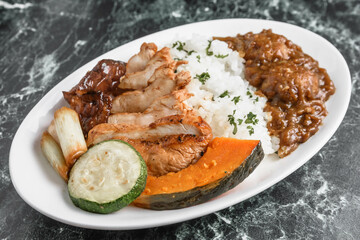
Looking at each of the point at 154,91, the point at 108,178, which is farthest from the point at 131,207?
the point at 154,91

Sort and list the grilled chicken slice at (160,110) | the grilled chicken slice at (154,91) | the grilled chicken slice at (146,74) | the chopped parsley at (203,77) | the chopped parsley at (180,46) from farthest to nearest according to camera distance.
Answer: the chopped parsley at (180,46) → the chopped parsley at (203,77) → the grilled chicken slice at (146,74) → the grilled chicken slice at (154,91) → the grilled chicken slice at (160,110)

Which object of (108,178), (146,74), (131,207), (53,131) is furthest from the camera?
(146,74)

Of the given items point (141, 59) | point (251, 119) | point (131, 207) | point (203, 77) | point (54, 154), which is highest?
point (141, 59)

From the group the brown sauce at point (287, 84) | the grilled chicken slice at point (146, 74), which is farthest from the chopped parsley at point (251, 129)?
the grilled chicken slice at point (146, 74)

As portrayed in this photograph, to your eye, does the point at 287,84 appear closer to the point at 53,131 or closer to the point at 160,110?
the point at 160,110

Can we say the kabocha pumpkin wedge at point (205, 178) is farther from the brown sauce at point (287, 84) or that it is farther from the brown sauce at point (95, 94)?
the brown sauce at point (95, 94)

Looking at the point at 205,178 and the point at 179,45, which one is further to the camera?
the point at 179,45

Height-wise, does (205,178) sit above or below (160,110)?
below
